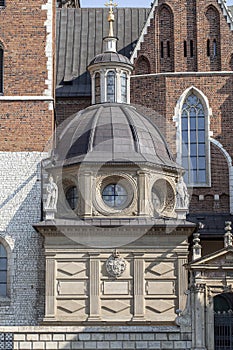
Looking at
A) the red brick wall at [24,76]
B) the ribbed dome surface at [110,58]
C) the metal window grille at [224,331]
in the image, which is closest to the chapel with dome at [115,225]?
the red brick wall at [24,76]

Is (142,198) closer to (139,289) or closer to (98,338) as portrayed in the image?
(139,289)

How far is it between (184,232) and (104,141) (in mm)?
4109

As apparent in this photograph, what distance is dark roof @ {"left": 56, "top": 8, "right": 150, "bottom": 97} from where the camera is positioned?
39.2 metres

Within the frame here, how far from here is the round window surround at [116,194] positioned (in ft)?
103

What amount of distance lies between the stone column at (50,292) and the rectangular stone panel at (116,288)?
159cm

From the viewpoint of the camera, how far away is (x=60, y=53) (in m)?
40.5

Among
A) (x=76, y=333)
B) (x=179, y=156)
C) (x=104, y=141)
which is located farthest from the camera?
(x=179, y=156)

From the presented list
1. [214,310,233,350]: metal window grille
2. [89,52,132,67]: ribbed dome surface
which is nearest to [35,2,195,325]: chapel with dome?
[89,52,132,67]: ribbed dome surface

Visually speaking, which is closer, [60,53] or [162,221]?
[162,221]

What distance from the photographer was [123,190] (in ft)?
104

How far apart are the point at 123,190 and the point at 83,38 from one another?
38.0 feet

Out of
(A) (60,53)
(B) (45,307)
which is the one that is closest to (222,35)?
(A) (60,53)

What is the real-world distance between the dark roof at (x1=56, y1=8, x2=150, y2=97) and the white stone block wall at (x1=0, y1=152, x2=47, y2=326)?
21.6ft

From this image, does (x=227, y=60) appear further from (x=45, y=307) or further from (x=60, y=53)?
(x=45, y=307)
